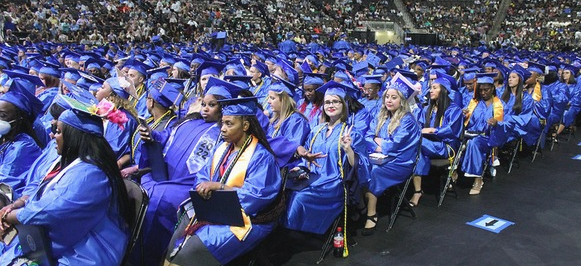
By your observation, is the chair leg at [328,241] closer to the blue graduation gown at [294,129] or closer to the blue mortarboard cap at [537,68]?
the blue graduation gown at [294,129]

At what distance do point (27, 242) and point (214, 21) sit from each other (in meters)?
22.8

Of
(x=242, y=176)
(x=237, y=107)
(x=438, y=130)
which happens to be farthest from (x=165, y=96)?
(x=438, y=130)

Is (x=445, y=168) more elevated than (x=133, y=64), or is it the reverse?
(x=133, y=64)

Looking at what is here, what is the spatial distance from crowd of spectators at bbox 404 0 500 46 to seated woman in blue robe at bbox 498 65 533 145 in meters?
22.1

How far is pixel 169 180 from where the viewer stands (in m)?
4.04

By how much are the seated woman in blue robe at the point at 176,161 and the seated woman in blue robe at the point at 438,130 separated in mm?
2688

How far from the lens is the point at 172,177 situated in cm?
410

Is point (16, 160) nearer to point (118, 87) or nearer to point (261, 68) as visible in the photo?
point (118, 87)

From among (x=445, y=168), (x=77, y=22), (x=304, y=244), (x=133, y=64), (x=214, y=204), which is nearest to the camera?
(x=214, y=204)

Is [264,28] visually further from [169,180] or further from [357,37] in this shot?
[169,180]

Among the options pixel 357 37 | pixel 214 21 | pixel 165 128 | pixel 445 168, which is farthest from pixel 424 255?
pixel 357 37

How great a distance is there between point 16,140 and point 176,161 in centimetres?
124

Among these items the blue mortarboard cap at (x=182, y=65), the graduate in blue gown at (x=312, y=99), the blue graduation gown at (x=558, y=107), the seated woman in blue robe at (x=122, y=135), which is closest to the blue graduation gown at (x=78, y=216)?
the seated woman in blue robe at (x=122, y=135)

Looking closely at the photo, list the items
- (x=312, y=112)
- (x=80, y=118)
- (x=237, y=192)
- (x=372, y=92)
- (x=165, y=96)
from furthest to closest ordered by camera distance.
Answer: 1. (x=372, y=92)
2. (x=312, y=112)
3. (x=165, y=96)
4. (x=237, y=192)
5. (x=80, y=118)
